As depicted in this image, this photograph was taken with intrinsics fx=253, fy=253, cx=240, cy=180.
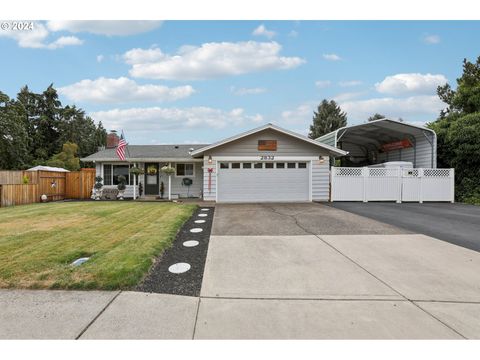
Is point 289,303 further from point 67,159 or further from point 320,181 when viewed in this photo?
point 67,159

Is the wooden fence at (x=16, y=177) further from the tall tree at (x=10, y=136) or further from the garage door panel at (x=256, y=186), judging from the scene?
the tall tree at (x=10, y=136)

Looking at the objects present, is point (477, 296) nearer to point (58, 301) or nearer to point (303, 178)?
point (58, 301)

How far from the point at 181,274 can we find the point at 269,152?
10111 mm

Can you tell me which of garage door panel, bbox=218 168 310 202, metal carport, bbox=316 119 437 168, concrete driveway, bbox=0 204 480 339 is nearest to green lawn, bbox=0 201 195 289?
concrete driveway, bbox=0 204 480 339

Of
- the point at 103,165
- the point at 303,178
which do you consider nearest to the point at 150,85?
the point at 103,165

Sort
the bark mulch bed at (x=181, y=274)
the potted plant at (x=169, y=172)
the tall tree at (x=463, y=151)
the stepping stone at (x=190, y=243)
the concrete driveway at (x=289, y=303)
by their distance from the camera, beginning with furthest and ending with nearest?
the potted plant at (x=169, y=172)
the tall tree at (x=463, y=151)
the stepping stone at (x=190, y=243)
the bark mulch bed at (x=181, y=274)
the concrete driveway at (x=289, y=303)

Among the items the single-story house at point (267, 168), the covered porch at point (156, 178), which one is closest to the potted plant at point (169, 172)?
the covered porch at point (156, 178)

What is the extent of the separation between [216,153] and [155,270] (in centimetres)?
962

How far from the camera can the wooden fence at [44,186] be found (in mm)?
11802

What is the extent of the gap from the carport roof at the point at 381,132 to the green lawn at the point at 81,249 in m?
11.7

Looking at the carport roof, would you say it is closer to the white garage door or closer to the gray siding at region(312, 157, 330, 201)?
the gray siding at region(312, 157, 330, 201)

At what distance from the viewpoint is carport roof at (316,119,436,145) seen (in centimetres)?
1401

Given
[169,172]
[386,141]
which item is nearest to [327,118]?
[386,141]

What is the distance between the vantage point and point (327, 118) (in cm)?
3925
